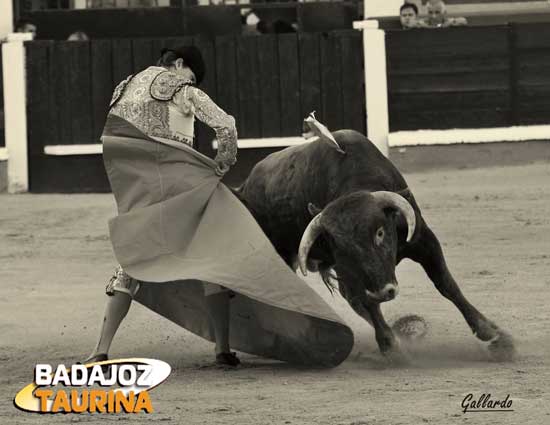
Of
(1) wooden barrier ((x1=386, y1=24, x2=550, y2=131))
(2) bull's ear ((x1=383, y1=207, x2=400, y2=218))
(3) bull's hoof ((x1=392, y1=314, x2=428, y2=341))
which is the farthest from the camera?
(1) wooden barrier ((x1=386, y1=24, x2=550, y2=131))

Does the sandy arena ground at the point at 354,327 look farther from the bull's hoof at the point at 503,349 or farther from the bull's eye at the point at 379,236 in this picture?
the bull's eye at the point at 379,236

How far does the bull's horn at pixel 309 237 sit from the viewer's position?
4789 millimetres

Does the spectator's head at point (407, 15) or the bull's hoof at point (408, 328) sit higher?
the spectator's head at point (407, 15)

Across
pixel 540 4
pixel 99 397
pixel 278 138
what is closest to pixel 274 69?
pixel 278 138

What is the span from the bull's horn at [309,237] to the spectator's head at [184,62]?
1.96 feet

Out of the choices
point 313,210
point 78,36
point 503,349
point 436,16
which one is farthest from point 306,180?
point 78,36

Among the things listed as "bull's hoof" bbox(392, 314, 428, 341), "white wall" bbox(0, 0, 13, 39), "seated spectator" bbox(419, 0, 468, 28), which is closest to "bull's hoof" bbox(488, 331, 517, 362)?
"bull's hoof" bbox(392, 314, 428, 341)

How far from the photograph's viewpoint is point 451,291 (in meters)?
5.15

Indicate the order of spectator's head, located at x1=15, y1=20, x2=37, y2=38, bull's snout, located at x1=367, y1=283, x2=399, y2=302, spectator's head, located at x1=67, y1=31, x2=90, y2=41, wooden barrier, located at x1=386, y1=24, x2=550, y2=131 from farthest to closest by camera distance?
spectator's head, located at x1=15, y1=20, x2=37, y2=38 → spectator's head, located at x1=67, y1=31, x2=90, y2=41 → wooden barrier, located at x1=386, y1=24, x2=550, y2=131 → bull's snout, located at x1=367, y1=283, x2=399, y2=302

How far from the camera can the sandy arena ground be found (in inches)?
162

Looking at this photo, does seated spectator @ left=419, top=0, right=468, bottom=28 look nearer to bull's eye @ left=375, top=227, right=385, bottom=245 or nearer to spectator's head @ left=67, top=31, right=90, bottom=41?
spectator's head @ left=67, top=31, right=90, bottom=41

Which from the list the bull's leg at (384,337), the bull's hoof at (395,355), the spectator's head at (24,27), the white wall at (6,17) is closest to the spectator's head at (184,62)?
the bull's leg at (384,337)

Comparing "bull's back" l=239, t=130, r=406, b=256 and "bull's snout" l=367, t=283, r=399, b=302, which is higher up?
"bull's back" l=239, t=130, r=406, b=256

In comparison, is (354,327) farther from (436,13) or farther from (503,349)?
(436,13)
